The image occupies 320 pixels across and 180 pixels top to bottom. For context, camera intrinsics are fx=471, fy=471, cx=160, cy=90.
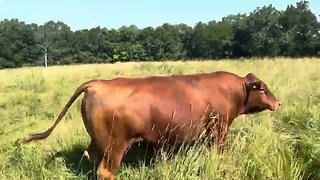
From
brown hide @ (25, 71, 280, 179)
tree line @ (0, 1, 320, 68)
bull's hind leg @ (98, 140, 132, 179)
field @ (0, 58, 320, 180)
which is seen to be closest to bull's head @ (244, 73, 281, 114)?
brown hide @ (25, 71, 280, 179)

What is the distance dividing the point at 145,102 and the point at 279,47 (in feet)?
264

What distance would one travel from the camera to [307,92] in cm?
904

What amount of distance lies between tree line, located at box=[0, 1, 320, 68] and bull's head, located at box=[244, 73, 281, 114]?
71406mm

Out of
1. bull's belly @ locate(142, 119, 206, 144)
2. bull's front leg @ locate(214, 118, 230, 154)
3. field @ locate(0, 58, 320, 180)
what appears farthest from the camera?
bull's front leg @ locate(214, 118, 230, 154)

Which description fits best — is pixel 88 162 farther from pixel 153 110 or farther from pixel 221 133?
pixel 221 133

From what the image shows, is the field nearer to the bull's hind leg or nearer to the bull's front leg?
the bull's front leg

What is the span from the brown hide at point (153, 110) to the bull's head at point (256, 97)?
0.42 ft

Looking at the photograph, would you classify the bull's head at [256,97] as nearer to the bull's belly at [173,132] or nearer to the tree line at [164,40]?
the bull's belly at [173,132]

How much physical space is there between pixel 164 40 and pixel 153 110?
98007 mm

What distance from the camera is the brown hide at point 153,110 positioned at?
205 inches

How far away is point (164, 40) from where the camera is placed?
337 feet

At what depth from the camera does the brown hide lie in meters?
5.20

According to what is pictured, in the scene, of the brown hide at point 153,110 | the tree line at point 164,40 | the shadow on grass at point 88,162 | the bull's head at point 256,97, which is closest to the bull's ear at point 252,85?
the bull's head at point 256,97

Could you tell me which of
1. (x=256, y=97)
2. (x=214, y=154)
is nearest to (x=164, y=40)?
(x=256, y=97)
